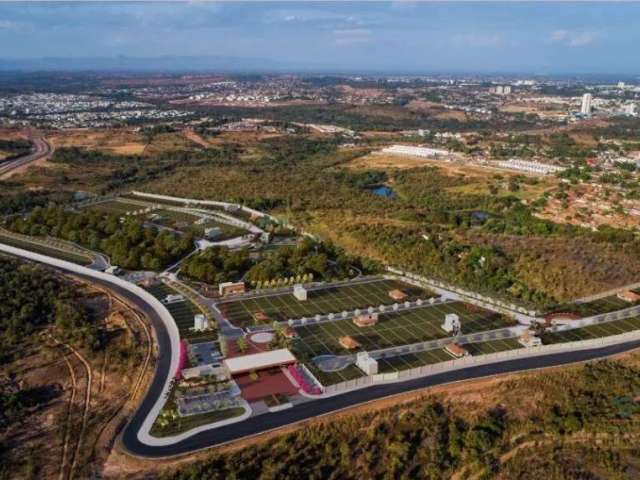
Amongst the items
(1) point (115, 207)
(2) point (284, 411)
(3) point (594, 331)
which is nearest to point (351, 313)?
(2) point (284, 411)

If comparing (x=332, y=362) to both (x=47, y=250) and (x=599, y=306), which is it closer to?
(x=599, y=306)

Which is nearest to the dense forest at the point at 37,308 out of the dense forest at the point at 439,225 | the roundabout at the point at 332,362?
the roundabout at the point at 332,362

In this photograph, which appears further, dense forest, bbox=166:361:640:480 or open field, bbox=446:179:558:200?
open field, bbox=446:179:558:200

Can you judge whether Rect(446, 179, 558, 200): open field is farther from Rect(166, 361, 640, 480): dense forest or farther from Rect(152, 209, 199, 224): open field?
Rect(166, 361, 640, 480): dense forest

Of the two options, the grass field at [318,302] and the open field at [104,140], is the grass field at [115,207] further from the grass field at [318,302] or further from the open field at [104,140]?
the open field at [104,140]

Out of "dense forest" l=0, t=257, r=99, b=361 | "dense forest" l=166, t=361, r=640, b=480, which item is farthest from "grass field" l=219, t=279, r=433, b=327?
"dense forest" l=166, t=361, r=640, b=480

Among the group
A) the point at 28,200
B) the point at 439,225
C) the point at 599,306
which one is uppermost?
the point at 28,200
